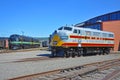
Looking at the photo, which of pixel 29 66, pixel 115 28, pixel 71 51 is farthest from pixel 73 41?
pixel 115 28

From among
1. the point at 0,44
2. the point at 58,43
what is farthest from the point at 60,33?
the point at 0,44

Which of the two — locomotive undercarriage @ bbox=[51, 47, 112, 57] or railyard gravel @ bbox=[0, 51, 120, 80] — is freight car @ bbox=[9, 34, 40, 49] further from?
railyard gravel @ bbox=[0, 51, 120, 80]

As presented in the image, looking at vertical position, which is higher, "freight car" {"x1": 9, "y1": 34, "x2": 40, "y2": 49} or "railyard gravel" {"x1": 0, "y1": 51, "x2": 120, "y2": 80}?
"freight car" {"x1": 9, "y1": 34, "x2": 40, "y2": 49}

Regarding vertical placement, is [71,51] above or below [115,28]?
below

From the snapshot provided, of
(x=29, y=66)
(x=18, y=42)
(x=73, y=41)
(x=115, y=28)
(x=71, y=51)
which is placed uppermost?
(x=115, y=28)

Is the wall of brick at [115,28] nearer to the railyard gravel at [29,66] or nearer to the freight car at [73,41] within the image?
the freight car at [73,41]

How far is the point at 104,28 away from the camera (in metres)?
45.9

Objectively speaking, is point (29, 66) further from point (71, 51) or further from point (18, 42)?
point (18, 42)

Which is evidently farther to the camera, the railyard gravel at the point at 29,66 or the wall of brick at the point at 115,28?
the wall of brick at the point at 115,28

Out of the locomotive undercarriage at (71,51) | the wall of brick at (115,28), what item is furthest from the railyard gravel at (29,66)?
the wall of brick at (115,28)

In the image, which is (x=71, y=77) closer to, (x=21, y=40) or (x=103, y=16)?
(x=21, y=40)

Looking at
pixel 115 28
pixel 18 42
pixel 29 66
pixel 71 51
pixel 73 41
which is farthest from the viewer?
pixel 18 42

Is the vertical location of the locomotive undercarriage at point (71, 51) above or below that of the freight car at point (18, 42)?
below

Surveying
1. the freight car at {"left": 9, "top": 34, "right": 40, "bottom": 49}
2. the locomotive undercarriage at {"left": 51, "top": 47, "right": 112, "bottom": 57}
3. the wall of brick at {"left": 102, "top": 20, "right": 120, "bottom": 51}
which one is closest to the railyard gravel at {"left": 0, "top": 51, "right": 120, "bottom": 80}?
the locomotive undercarriage at {"left": 51, "top": 47, "right": 112, "bottom": 57}
